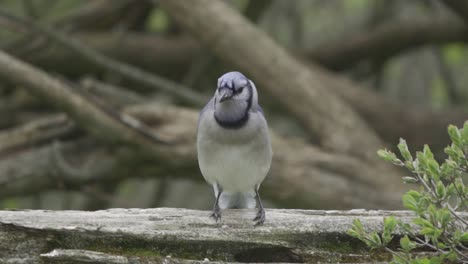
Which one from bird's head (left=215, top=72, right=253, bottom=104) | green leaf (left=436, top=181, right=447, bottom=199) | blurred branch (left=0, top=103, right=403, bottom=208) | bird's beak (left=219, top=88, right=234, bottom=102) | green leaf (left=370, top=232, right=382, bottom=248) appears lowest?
green leaf (left=370, top=232, right=382, bottom=248)

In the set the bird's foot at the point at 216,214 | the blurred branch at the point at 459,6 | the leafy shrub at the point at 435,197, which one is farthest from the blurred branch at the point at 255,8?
the leafy shrub at the point at 435,197

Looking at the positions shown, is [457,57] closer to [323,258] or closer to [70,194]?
[70,194]

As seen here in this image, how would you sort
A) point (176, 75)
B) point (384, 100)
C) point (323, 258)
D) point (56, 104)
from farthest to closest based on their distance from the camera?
point (176, 75) → point (384, 100) → point (56, 104) → point (323, 258)

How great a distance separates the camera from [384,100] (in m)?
7.62

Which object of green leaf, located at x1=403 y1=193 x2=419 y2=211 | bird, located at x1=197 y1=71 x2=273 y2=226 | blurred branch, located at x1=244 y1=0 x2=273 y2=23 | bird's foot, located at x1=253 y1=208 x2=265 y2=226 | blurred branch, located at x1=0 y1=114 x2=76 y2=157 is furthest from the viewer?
blurred branch, located at x1=244 y1=0 x2=273 y2=23

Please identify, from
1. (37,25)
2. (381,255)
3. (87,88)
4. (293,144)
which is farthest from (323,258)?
(37,25)

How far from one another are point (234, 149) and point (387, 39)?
4757mm

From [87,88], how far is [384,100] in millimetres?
2640

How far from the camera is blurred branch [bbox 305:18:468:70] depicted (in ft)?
27.2

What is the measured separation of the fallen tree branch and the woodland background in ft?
8.59

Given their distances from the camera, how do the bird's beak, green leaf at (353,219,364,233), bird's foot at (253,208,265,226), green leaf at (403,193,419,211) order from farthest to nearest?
the bird's beak → bird's foot at (253,208,265,226) → green leaf at (353,219,364,233) → green leaf at (403,193,419,211)

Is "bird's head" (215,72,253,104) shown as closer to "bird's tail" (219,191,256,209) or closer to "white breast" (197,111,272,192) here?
Answer: "white breast" (197,111,272,192)

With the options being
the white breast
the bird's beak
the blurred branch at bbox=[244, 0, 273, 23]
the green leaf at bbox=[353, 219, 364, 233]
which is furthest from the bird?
the blurred branch at bbox=[244, 0, 273, 23]

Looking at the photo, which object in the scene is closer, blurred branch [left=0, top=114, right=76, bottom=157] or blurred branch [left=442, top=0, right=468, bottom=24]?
blurred branch [left=0, top=114, right=76, bottom=157]
